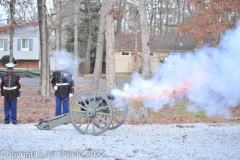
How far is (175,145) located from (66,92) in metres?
5.14

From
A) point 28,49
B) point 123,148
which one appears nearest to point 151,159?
point 123,148

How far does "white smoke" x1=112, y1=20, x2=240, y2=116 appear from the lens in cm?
1031

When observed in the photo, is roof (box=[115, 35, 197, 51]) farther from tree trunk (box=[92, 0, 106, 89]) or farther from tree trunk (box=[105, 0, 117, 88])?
tree trunk (box=[105, 0, 117, 88])

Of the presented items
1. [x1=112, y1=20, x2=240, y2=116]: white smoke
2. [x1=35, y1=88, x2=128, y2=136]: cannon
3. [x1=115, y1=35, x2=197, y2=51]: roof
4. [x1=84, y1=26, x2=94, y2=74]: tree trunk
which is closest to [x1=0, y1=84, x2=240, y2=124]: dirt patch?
[x1=112, y1=20, x2=240, y2=116]: white smoke

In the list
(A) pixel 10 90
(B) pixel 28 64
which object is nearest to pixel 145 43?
(A) pixel 10 90

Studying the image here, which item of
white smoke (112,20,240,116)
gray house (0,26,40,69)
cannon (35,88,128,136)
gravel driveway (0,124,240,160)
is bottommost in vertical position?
gravel driveway (0,124,240,160)

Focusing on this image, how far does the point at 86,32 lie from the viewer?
47.0 metres

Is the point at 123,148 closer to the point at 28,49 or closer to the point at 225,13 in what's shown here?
the point at 225,13

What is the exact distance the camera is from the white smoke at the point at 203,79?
33.8 feet

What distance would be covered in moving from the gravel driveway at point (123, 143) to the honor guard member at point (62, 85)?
1.22 m

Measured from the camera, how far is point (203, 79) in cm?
1113

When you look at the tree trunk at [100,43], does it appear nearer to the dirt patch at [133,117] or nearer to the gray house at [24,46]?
the dirt patch at [133,117]

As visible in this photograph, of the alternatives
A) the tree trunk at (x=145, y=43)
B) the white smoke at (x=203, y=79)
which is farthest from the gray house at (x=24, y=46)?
the white smoke at (x=203, y=79)

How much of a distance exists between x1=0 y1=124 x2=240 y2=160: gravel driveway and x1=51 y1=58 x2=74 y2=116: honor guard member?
48.0 inches
